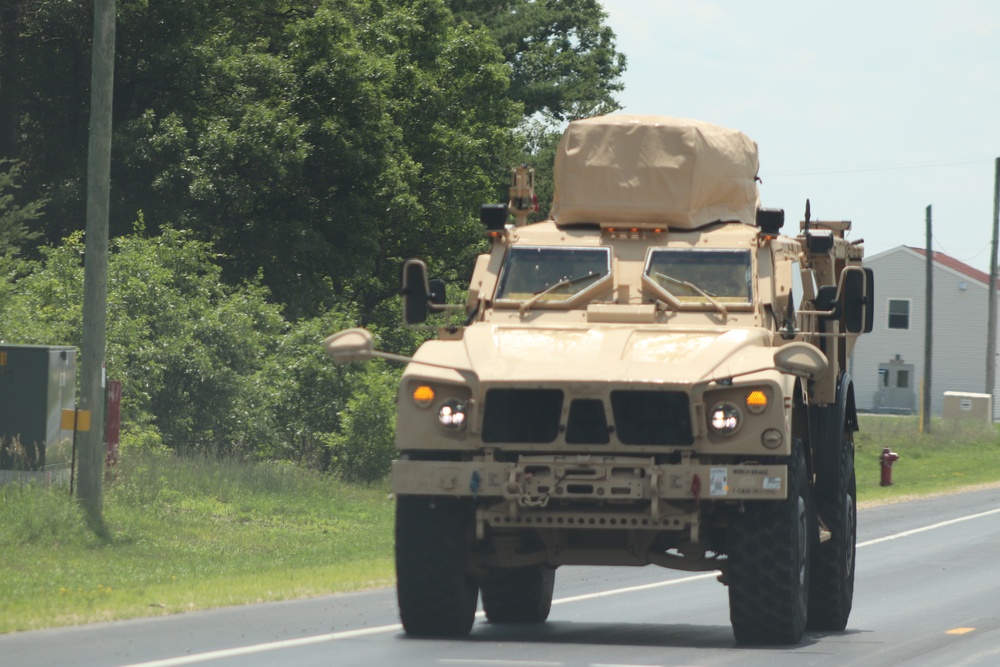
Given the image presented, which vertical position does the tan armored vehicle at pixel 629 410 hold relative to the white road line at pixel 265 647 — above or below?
above

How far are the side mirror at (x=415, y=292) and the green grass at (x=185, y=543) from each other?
9.85ft

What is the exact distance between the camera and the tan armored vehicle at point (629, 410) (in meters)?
10.8

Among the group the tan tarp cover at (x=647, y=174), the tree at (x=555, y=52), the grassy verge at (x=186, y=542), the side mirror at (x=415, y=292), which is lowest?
the grassy verge at (x=186, y=542)

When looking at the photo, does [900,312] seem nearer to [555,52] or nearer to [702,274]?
[555,52]

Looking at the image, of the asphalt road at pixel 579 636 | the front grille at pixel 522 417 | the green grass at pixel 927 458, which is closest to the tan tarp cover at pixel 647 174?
the front grille at pixel 522 417

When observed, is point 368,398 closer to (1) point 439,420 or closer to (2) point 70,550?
(2) point 70,550

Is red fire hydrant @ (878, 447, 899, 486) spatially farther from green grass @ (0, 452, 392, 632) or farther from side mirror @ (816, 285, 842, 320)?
side mirror @ (816, 285, 842, 320)

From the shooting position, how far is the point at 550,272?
12711mm

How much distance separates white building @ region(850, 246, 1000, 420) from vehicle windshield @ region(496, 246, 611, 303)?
72351mm

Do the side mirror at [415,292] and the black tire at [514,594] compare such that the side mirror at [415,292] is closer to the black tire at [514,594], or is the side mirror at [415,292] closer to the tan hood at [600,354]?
the tan hood at [600,354]

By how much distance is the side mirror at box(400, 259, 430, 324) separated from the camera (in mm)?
12555

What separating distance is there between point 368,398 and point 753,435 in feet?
58.0

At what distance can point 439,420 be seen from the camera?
11.1 meters

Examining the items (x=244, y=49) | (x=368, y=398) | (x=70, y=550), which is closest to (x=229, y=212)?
(x=244, y=49)
